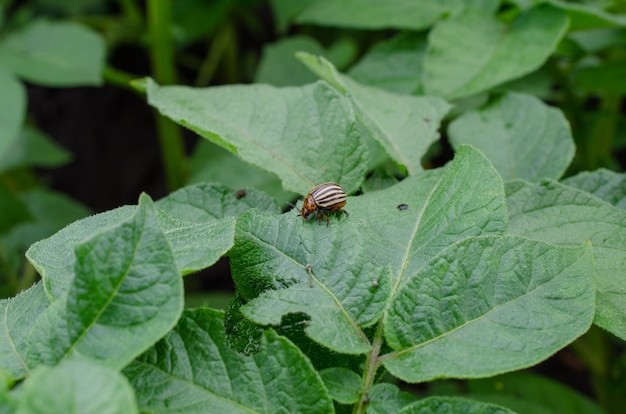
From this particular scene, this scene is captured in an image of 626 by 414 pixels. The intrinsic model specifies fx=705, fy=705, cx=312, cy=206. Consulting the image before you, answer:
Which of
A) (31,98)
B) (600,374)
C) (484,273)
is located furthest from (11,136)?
(31,98)

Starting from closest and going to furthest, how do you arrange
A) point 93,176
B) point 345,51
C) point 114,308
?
point 114,308 → point 345,51 → point 93,176

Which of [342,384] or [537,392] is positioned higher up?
[342,384]

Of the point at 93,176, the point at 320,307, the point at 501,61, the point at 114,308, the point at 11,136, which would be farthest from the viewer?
the point at 93,176

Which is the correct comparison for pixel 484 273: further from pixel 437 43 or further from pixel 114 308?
pixel 437 43

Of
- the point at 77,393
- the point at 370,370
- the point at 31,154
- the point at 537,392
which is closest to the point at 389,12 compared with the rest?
the point at 537,392

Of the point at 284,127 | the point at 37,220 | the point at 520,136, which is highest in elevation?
the point at 284,127

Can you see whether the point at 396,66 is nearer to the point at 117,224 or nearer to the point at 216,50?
the point at 117,224
